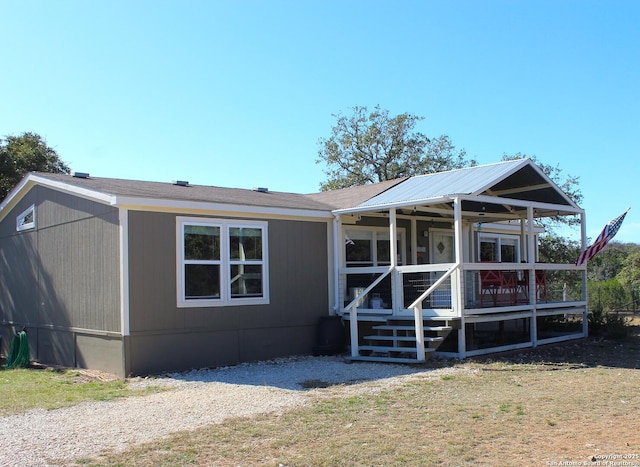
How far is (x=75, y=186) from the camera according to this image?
11547 mm

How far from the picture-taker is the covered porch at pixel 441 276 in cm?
1145

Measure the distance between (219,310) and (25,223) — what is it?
5.38 metres

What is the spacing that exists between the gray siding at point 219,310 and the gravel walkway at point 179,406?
1.43 ft

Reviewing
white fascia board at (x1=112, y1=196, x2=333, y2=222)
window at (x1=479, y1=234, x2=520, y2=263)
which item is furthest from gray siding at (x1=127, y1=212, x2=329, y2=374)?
window at (x1=479, y1=234, x2=520, y2=263)

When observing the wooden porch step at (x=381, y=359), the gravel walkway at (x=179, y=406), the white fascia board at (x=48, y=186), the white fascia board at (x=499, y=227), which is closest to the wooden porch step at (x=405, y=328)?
the wooden porch step at (x=381, y=359)

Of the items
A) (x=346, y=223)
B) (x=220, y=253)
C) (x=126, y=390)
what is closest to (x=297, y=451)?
(x=126, y=390)

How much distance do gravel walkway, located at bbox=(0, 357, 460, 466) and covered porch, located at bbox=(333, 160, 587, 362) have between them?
4.03 ft

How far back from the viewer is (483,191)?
39.1 feet

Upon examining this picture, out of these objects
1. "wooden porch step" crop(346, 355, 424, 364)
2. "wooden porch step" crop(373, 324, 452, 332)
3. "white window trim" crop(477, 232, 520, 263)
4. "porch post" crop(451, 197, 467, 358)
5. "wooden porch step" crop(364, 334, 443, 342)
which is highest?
"white window trim" crop(477, 232, 520, 263)

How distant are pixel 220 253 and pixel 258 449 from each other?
6234mm

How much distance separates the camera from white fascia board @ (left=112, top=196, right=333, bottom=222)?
10508 mm

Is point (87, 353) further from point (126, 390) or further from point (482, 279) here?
point (482, 279)

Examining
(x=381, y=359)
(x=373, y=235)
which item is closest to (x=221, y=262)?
(x=381, y=359)

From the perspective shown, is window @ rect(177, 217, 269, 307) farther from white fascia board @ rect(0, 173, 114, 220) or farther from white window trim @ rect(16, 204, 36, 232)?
white window trim @ rect(16, 204, 36, 232)
